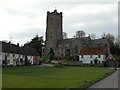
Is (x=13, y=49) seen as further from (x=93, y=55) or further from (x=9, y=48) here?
(x=93, y=55)

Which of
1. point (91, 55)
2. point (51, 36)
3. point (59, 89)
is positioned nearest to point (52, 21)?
point (51, 36)

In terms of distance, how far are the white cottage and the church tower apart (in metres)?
22.3

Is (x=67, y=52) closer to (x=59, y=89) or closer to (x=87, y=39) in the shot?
(x=87, y=39)

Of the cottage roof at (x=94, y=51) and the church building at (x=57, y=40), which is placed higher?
the church building at (x=57, y=40)

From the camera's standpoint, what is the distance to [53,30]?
137875 millimetres

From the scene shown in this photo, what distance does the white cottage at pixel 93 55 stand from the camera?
11450cm

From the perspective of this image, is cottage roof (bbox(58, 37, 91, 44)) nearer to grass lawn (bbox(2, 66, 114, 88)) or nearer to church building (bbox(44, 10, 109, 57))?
church building (bbox(44, 10, 109, 57))

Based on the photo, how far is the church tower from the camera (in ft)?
454

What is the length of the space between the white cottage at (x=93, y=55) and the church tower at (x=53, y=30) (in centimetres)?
2226

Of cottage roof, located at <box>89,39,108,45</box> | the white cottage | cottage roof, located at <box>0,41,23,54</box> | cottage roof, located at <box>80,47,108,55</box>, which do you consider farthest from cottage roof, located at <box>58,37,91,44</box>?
cottage roof, located at <box>0,41,23,54</box>

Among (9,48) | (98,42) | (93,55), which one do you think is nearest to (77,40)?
(98,42)

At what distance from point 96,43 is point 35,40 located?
28.9 metres

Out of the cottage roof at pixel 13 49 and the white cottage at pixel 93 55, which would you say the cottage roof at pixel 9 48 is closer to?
the cottage roof at pixel 13 49

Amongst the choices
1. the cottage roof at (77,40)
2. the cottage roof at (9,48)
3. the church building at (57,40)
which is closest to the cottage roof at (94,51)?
the cottage roof at (77,40)
